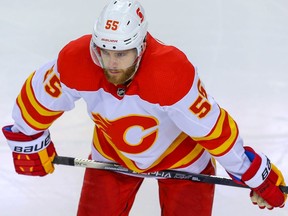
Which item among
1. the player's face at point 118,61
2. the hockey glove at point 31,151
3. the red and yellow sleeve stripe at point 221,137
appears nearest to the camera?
the player's face at point 118,61

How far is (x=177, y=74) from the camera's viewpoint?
2148 millimetres

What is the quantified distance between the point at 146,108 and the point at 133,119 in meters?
0.07

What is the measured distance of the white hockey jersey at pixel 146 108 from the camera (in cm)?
217

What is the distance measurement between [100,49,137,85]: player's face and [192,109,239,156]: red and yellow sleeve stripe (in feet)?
1.03

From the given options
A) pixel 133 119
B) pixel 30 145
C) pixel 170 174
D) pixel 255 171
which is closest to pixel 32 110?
pixel 30 145

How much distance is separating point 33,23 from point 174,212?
1.59 meters

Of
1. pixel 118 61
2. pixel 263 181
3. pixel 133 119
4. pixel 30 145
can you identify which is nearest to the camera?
pixel 118 61

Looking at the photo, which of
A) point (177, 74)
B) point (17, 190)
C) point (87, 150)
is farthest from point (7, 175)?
point (177, 74)

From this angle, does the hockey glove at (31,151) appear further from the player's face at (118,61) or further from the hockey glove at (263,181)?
the hockey glove at (263,181)

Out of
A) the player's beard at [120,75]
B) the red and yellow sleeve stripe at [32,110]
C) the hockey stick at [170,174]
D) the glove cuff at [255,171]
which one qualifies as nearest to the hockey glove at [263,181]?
the glove cuff at [255,171]

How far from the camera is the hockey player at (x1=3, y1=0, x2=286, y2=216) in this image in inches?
84.7

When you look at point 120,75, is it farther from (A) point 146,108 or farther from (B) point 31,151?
(B) point 31,151

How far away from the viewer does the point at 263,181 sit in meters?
2.38

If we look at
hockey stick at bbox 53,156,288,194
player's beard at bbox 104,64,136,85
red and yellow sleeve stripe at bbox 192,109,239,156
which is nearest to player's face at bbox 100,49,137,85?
player's beard at bbox 104,64,136,85
